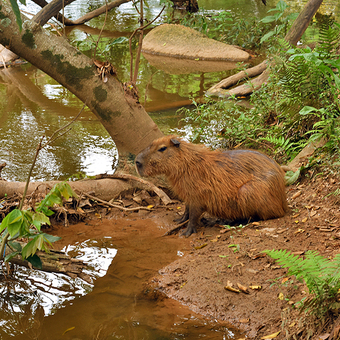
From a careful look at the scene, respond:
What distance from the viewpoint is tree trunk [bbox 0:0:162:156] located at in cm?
451

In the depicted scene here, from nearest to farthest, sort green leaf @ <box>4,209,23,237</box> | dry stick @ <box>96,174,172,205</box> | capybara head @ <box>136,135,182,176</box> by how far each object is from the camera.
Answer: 1. green leaf @ <box>4,209,23,237</box>
2. capybara head @ <box>136,135,182,176</box>
3. dry stick @ <box>96,174,172,205</box>

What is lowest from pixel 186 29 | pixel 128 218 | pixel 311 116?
pixel 128 218

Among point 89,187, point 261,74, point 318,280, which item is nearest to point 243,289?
point 318,280

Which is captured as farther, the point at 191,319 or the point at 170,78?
the point at 170,78

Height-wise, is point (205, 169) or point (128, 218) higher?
point (205, 169)

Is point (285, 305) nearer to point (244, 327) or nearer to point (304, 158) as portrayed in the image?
point (244, 327)

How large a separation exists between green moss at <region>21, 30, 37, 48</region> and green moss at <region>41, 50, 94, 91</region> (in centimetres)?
14

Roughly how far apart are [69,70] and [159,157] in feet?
4.90

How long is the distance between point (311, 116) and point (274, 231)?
1.86m

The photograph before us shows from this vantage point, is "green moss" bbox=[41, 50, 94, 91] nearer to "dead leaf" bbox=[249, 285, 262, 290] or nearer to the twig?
the twig

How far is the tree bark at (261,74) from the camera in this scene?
6.81 metres

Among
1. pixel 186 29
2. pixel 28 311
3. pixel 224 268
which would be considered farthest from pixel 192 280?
pixel 186 29

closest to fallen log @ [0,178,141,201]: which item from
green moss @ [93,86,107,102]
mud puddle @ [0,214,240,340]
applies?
mud puddle @ [0,214,240,340]

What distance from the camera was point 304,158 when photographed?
473 cm
